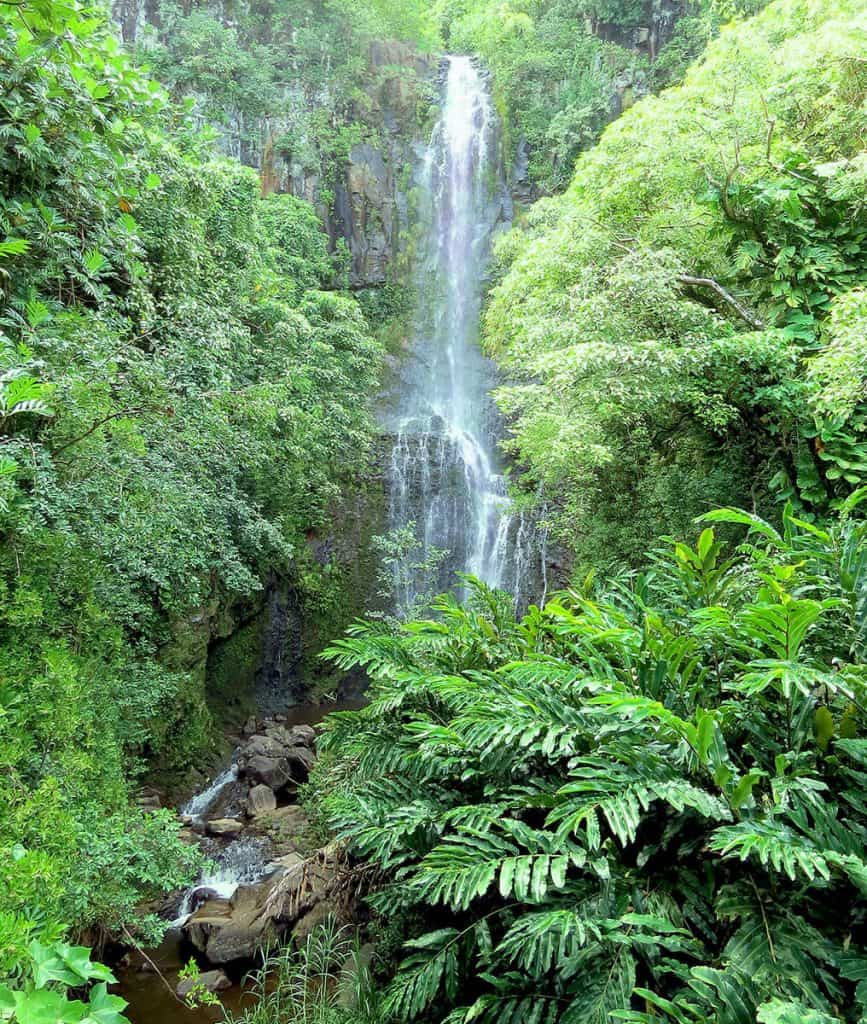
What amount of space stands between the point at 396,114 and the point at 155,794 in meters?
17.6

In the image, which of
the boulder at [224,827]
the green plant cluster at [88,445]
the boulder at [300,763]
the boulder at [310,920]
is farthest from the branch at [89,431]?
the boulder at [300,763]

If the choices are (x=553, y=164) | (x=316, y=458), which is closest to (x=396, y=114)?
(x=553, y=164)

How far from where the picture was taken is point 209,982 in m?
3.94

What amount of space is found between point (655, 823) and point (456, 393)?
1299 centimetres

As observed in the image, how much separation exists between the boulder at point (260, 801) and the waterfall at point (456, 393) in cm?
356

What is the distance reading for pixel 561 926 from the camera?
64.9 inches

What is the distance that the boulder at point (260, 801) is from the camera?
6.38 meters

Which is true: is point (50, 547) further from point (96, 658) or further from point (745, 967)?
point (745, 967)

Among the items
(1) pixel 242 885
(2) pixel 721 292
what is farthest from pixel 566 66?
(1) pixel 242 885

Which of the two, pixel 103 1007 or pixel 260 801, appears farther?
pixel 260 801

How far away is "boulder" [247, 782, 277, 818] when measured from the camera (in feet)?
20.9

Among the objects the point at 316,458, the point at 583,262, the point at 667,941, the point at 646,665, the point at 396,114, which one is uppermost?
the point at 396,114

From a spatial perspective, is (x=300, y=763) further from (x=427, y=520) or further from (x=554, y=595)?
(x=427, y=520)

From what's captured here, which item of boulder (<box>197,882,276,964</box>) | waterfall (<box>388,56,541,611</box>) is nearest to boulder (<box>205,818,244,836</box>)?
boulder (<box>197,882,276,964</box>)
